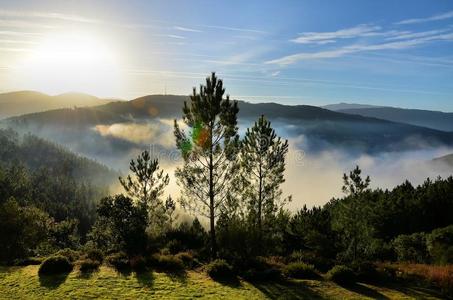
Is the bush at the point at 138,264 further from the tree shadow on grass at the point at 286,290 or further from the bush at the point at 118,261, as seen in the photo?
the tree shadow on grass at the point at 286,290

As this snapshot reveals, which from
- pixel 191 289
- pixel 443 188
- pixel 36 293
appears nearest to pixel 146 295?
pixel 191 289

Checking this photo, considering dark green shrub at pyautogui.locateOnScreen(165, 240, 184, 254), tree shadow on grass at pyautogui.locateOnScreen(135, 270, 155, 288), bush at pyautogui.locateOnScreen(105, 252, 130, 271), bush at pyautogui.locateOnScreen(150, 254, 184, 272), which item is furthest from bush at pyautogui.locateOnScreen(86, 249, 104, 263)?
dark green shrub at pyautogui.locateOnScreen(165, 240, 184, 254)

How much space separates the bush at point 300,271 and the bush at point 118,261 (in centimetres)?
976

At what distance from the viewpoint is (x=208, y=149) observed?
31.4 m

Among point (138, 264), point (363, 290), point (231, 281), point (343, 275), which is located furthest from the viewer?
point (138, 264)

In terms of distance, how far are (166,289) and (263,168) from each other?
918 inches

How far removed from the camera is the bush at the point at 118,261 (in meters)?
25.4

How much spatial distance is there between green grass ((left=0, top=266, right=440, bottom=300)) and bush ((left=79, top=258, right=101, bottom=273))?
0.71 m

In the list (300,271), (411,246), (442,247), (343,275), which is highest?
(343,275)

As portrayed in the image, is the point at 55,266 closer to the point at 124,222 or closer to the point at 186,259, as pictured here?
the point at 124,222

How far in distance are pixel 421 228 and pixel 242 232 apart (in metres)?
62.6

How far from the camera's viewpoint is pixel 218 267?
23.9 meters

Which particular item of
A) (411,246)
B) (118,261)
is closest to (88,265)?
(118,261)

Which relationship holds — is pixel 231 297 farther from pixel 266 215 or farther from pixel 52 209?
pixel 52 209
